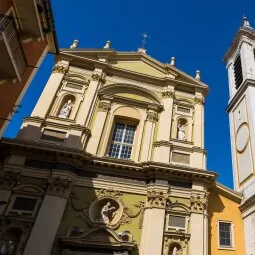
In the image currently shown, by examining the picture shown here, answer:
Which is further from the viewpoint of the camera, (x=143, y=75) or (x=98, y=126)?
(x=143, y=75)

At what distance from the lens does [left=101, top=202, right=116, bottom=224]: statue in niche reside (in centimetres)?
1287

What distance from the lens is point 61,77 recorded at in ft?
57.0

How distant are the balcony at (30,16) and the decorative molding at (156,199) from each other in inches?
318

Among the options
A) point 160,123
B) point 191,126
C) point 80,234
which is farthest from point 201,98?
point 80,234

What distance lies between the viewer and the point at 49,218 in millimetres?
12031

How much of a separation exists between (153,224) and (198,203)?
8.05ft

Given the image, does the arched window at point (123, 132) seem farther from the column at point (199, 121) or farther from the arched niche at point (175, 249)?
the arched niche at point (175, 249)

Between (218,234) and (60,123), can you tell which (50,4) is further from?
(218,234)

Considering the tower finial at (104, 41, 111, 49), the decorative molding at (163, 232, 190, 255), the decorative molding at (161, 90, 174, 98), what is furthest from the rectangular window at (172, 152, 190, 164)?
the tower finial at (104, 41, 111, 49)

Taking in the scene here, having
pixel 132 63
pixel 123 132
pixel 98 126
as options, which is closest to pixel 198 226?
pixel 123 132

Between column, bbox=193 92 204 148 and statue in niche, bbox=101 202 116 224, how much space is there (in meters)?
5.93

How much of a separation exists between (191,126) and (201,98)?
250 cm

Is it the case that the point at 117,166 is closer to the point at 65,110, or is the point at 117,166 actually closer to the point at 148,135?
the point at 148,135

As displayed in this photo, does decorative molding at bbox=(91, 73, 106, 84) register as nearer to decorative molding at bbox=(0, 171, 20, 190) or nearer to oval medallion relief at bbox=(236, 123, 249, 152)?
decorative molding at bbox=(0, 171, 20, 190)
